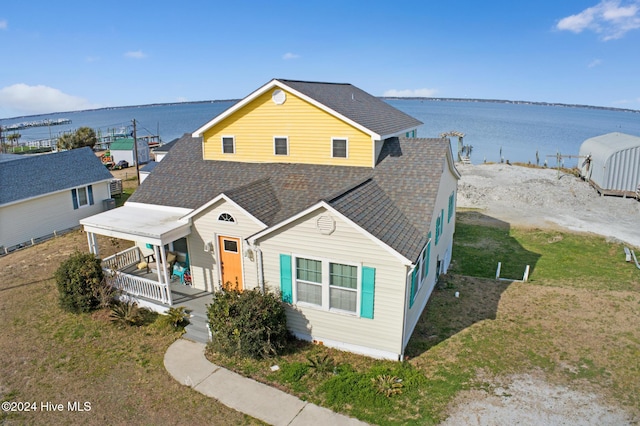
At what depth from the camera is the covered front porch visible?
44.2 ft

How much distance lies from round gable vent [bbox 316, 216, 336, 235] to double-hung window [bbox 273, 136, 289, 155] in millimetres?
5962

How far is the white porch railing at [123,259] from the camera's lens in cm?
1548

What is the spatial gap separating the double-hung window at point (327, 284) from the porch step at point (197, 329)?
3071 mm

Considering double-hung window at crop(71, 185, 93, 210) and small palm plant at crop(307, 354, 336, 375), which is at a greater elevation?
double-hung window at crop(71, 185, 93, 210)

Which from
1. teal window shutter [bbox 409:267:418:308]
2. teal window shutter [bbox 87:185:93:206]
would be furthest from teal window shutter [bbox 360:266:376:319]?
teal window shutter [bbox 87:185:93:206]

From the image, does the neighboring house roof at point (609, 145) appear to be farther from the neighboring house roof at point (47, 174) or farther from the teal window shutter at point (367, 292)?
the neighboring house roof at point (47, 174)

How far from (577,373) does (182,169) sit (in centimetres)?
1577

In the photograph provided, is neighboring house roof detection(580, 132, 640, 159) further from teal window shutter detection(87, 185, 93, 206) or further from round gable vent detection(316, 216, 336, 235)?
teal window shutter detection(87, 185, 93, 206)

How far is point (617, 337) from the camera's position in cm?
1226

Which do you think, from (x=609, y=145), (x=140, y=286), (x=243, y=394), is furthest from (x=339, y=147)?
(x=609, y=145)

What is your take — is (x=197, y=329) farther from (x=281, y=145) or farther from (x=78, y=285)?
(x=281, y=145)

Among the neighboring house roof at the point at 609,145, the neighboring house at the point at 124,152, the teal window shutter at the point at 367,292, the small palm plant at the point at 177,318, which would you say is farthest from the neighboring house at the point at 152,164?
the neighboring house roof at the point at 609,145

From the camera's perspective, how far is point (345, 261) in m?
10.8

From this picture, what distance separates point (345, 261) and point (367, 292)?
39.1 inches
